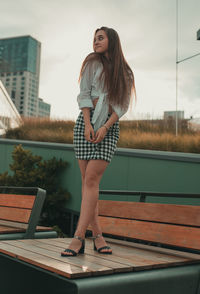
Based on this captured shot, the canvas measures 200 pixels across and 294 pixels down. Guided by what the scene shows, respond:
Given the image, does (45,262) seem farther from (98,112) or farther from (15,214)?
(15,214)

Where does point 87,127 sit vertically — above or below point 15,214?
above

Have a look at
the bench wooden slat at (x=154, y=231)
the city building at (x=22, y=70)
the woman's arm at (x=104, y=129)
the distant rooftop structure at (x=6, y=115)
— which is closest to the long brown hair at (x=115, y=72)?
the woman's arm at (x=104, y=129)

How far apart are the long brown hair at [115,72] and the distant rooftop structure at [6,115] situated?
7847 mm

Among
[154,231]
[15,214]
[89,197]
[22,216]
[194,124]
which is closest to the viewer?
[89,197]

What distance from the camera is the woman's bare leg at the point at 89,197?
8.69ft

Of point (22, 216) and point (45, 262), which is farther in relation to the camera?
point (22, 216)

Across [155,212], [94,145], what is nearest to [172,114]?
[155,212]

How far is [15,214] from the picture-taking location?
4078 mm

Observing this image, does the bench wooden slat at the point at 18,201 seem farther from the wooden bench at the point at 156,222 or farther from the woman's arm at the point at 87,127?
the woman's arm at the point at 87,127

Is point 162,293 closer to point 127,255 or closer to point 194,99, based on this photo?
point 127,255

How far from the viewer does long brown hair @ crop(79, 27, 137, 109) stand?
9.23 feet

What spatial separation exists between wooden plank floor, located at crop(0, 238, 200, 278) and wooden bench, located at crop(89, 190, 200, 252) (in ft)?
0.36

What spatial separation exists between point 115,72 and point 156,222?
133cm

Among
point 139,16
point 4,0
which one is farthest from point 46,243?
point 4,0
